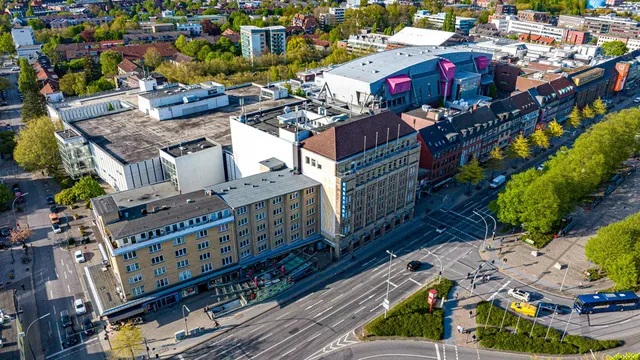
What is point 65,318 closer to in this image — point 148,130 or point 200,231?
point 200,231

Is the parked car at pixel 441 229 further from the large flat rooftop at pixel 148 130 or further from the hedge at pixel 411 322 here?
the large flat rooftop at pixel 148 130

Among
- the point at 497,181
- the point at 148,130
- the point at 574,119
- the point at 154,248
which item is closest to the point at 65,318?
the point at 154,248

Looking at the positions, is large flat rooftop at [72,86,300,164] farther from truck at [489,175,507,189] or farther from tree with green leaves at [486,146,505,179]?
truck at [489,175,507,189]

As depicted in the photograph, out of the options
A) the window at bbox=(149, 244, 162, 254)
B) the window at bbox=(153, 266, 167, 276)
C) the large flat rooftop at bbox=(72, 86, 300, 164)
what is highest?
the large flat rooftop at bbox=(72, 86, 300, 164)

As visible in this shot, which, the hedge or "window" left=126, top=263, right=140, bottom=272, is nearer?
"window" left=126, top=263, right=140, bottom=272

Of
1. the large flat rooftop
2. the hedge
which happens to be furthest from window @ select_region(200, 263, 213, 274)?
the large flat rooftop

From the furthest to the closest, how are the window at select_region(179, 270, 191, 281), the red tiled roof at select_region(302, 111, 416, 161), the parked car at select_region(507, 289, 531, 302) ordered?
the red tiled roof at select_region(302, 111, 416, 161)
the parked car at select_region(507, 289, 531, 302)
the window at select_region(179, 270, 191, 281)
